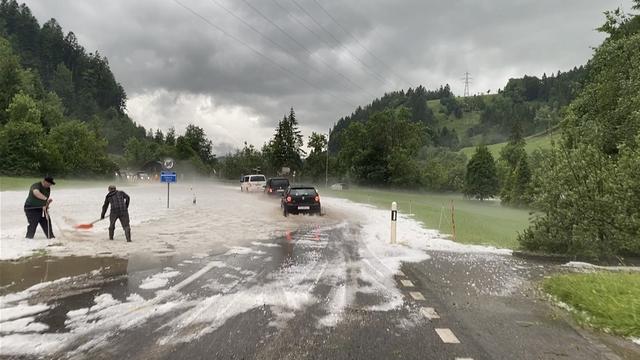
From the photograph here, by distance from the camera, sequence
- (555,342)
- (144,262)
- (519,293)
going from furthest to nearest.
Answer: (144,262) < (519,293) < (555,342)

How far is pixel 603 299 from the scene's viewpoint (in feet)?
22.8

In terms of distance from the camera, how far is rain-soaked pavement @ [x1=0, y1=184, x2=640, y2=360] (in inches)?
203

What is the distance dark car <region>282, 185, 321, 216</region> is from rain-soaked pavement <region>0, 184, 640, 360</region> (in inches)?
527

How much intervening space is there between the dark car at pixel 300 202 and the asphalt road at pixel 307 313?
550 inches

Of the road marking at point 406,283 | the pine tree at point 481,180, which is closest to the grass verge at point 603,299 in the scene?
the road marking at point 406,283

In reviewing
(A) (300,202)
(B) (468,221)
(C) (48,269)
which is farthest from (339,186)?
(C) (48,269)

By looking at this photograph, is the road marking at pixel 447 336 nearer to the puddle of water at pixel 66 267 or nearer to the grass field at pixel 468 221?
the puddle of water at pixel 66 267

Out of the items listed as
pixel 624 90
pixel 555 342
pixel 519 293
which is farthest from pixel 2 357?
pixel 624 90

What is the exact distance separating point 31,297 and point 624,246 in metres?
12.4

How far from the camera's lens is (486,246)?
14.5m

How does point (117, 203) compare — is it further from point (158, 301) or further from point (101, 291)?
point (158, 301)

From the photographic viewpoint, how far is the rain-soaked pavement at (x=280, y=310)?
517cm

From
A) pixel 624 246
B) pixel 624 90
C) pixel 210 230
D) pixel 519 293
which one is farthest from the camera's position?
pixel 624 90

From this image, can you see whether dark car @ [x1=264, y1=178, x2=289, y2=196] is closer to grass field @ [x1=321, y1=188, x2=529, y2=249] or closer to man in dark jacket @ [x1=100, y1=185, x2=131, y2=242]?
grass field @ [x1=321, y1=188, x2=529, y2=249]
